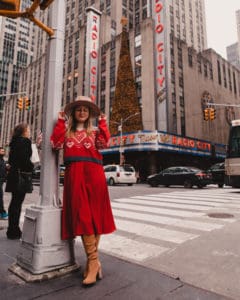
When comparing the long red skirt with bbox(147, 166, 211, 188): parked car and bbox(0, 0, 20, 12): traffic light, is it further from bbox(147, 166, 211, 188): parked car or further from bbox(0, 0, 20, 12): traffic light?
bbox(147, 166, 211, 188): parked car

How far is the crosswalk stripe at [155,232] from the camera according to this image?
12.6 ft

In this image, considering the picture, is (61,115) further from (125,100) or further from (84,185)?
(125,100)

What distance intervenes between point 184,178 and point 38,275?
1518cm

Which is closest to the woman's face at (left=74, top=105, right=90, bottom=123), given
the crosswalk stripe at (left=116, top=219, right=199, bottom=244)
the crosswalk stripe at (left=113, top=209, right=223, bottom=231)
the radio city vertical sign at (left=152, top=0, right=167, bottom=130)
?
the crosswalk stripe at (left=116, top=219, right=199, bottom=244)

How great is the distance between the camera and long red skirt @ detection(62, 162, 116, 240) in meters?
2.30

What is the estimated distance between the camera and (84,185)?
93.7 inches

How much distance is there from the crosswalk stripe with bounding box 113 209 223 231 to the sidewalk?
2.32m

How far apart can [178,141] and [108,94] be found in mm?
13048

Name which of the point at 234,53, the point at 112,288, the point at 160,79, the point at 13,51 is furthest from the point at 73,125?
the point at 234,53

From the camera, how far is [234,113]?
4453 centimetres

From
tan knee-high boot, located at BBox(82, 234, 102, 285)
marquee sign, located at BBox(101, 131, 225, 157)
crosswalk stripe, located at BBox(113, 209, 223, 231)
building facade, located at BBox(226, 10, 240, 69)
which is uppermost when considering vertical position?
building facade, located at BBox(226, 10, 240, 69)

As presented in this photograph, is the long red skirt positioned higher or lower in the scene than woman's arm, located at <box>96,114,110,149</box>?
lower

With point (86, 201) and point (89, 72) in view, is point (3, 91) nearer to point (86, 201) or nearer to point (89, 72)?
point (89, 72)

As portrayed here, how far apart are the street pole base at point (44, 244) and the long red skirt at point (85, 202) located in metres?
0.10
